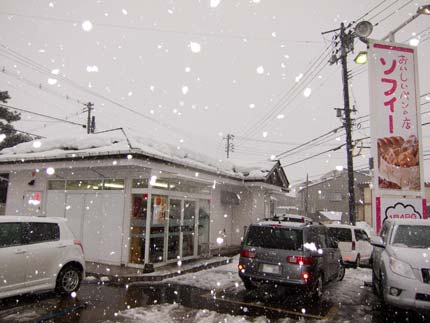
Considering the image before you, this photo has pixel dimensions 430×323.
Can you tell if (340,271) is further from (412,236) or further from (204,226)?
(204,226)

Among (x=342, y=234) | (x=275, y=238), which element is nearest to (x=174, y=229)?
(x=275, y=238)

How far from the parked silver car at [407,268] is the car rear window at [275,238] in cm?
165

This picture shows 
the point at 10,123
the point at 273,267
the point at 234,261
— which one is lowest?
the point at 234,261

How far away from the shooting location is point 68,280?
766 centimetres

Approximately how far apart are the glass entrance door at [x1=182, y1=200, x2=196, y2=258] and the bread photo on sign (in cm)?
697

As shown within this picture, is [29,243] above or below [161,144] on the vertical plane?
below

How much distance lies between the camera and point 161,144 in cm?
1254

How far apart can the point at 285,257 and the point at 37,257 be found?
203 inches

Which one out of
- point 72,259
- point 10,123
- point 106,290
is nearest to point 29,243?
point 72,259

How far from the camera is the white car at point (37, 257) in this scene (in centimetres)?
654

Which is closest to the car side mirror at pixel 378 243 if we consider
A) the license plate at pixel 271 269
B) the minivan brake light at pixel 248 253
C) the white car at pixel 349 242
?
the license plate at pixel 271 269

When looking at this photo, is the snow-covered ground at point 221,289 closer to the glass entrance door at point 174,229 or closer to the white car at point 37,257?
the glass entrance door at point 174,229

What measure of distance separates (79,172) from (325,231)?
8.67m

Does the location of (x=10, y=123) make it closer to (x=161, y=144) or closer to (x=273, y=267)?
(x=161, y=144)
